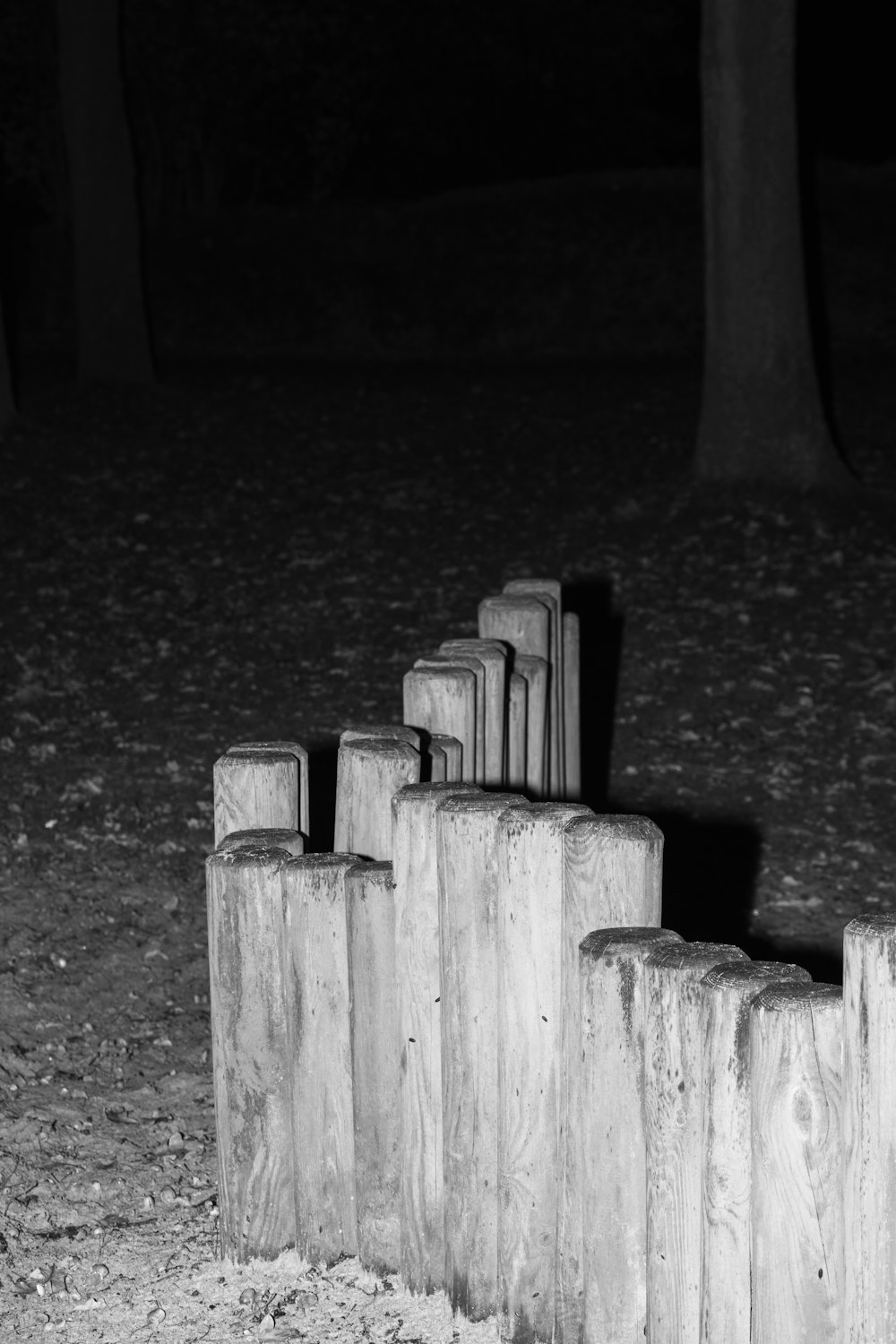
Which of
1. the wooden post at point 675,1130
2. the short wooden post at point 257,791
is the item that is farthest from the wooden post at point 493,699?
the wooden post at point 675,1130

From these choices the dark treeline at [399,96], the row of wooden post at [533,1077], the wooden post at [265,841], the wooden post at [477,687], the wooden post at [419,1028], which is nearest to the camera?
the row of wooden post at [533,1077]

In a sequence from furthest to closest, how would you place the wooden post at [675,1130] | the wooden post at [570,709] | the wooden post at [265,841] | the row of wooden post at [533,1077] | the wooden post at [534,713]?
→ the wooden post at [570,709], the wooden post at [534,713], the wooden post at [265,841], the wooden post at [675,1130], the row of wooden post at [533,1077]

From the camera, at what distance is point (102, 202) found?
14.6m

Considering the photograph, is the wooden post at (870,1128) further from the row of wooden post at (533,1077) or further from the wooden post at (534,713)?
the wooden post at (534,713)

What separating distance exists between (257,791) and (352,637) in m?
5.44

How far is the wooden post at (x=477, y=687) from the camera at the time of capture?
4.11 meters

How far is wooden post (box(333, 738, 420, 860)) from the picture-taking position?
11.1ft

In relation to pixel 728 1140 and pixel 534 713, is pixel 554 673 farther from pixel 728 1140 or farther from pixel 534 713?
pixel 728 1140

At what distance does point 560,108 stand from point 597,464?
15.3 m

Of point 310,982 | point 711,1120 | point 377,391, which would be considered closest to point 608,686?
point 310,982

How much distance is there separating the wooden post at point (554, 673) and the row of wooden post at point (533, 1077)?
153 centimetres

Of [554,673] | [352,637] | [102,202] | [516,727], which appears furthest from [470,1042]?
[102,202]

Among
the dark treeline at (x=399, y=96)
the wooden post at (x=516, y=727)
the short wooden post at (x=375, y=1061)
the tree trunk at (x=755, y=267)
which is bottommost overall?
the short wooden post at (x=375, y=1061)

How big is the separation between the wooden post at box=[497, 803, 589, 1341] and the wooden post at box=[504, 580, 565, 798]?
2045mm
